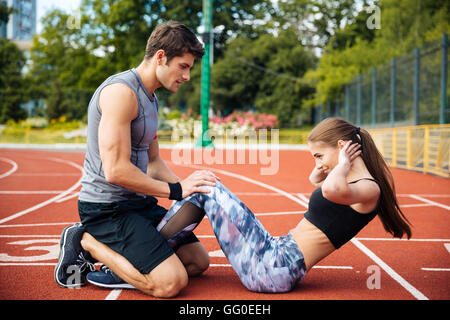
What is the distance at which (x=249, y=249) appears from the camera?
138 inches

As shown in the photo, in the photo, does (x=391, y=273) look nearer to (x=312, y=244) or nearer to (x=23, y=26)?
(x=312, y=244)

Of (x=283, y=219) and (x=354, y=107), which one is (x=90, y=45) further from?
(x=283, y=219)

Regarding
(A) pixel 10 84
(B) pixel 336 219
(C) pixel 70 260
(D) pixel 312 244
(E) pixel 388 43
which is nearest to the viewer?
(B) pixel 336 219

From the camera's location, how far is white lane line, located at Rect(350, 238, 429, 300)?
368cm

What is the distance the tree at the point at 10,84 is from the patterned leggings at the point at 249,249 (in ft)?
166

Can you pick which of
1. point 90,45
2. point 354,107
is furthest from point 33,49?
point 354,107

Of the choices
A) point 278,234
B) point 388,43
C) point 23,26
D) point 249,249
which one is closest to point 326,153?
→ point 249,249

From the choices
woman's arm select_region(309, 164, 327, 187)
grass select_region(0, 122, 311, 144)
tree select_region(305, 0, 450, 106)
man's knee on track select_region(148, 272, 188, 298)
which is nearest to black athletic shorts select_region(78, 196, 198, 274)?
man's knee on track select_region(148, 272, 188, 298)

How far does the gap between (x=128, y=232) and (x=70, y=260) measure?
2.04 feet

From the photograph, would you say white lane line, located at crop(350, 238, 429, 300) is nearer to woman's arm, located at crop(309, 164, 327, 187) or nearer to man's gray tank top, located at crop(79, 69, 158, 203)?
woman's arm, located at crop(309, 164, 327, 187)

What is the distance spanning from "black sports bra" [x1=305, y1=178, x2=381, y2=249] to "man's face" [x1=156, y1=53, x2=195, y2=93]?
132 cm

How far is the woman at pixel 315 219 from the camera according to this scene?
3.41m

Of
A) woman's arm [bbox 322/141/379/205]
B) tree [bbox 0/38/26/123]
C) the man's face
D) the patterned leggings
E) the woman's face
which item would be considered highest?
tree [bbox 0/38/26/123]

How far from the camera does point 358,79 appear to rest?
2611cm
